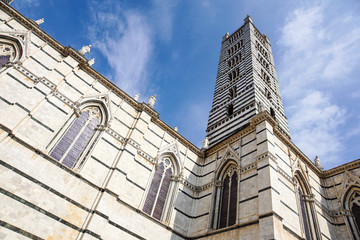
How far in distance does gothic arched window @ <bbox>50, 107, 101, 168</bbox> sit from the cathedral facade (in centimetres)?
5

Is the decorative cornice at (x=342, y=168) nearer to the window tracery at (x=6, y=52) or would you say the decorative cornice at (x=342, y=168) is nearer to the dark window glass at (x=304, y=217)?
the dark window glass at (x=304, y=217)

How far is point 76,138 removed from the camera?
435 inches

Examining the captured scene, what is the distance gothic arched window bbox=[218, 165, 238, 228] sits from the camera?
11.2 meters

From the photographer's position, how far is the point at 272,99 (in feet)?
71.9

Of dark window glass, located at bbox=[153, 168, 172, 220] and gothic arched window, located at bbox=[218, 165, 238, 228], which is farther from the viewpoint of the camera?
dark window glass, located at bbox=[153, 168, 172, 220]

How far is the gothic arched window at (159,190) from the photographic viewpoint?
11703 mm

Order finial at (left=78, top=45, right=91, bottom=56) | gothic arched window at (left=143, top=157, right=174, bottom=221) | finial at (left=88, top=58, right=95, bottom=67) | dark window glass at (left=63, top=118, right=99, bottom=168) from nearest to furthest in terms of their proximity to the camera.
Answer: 1. dark window glass at (left=63, top=118, right=99, bottom=168)
2. gothic arched window at (left=143, top=157, right=174, bottom=221)
3. finial at (left=78, top=45, right=91, bottom=56)
4. finial at (left=88, top=58, right=95, bottom=67)

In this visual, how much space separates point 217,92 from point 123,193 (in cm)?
1572

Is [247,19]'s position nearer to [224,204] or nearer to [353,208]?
[353,208]

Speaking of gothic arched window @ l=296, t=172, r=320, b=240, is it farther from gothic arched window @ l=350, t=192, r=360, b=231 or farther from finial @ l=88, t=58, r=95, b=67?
finial @ l=88, t=58, r=95, b=67

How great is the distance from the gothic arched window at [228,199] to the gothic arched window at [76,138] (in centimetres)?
725

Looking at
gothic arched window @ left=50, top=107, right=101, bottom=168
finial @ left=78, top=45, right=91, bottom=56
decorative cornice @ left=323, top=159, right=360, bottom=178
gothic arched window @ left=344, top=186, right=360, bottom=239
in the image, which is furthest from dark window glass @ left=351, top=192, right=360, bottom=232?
finial @ left=78, top=45, right=91, bottom=56

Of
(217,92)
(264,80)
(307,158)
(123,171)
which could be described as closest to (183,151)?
(123,171)

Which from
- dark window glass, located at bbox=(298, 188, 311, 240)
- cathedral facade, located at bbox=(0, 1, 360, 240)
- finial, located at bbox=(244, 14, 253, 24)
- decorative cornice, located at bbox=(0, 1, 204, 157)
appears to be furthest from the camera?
finial, located at bbox=(244, 14, 253, 24)
